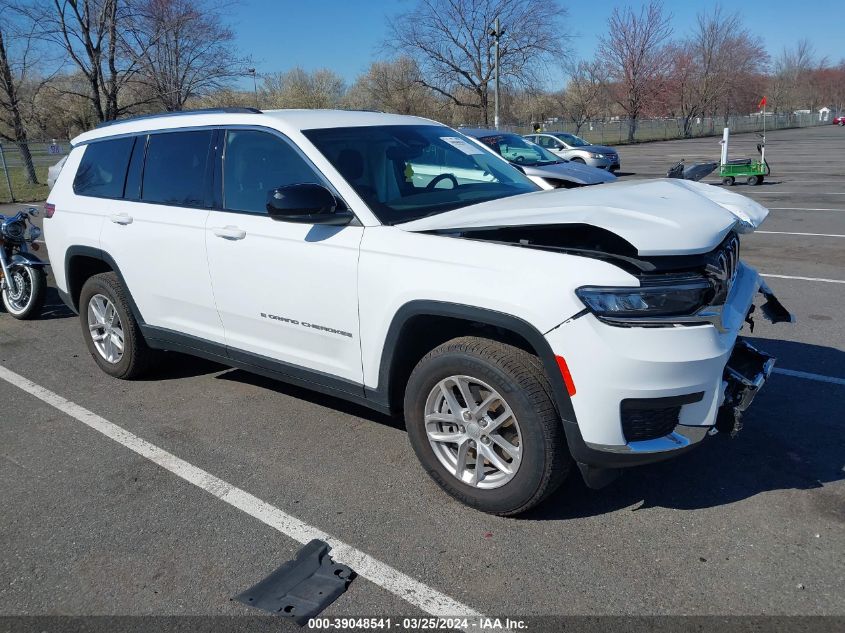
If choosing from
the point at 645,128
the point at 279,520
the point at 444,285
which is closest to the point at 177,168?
the point at 444,285

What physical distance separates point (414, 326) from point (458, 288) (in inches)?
15.5

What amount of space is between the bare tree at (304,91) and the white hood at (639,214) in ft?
146

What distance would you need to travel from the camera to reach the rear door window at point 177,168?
14.8ft

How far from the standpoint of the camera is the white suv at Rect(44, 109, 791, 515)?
294 cm

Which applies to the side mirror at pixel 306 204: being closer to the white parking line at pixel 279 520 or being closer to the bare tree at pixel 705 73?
the white parking line at pixel 279 520

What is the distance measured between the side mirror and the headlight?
1.37 metres

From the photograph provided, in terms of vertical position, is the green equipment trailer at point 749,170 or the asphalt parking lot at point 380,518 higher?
the green equipment trailer at point 749,170

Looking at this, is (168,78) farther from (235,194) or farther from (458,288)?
(458,288)

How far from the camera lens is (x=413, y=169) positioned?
427 cm

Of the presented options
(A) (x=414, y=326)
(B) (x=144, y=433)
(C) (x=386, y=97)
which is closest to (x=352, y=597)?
(A) (x=414, y=326)

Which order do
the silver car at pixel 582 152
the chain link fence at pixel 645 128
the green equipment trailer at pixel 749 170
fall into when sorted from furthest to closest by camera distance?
the chain link fence at pixel 645 128 → the silver car at pixel 582 152 → the green equipment trailer at pixel 749 170

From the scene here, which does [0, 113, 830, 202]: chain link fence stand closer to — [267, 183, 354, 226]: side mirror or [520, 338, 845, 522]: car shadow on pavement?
[267, 183, 354, 226]: side mirror

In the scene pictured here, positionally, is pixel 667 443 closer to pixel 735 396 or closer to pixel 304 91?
pixel 735 396

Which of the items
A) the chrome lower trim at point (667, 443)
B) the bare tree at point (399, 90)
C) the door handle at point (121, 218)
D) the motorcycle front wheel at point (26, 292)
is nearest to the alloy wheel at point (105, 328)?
the door handle at point (121, 218)
